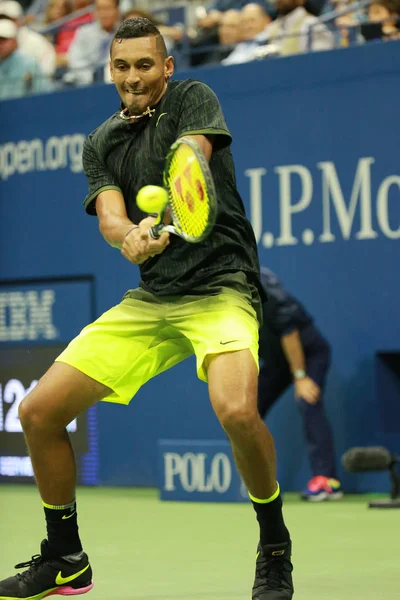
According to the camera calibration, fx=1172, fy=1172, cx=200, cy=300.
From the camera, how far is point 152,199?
3893mm

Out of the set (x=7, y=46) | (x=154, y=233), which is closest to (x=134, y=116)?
(x=154, y=233)

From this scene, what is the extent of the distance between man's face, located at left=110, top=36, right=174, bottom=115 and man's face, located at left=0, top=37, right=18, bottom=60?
6.23 m

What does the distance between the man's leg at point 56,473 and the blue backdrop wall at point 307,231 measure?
3.93m

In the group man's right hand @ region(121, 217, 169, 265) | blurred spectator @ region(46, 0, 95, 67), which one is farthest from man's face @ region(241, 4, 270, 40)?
man's right hand @ region(121, 217, 169, 265)

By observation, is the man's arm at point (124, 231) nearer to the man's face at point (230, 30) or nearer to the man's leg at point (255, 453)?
the man's leg at point (255, 453)

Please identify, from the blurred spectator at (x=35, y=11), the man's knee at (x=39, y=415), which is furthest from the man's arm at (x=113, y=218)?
the blurred spectator at (x=35, y=11)

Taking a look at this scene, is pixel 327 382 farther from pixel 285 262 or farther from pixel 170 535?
pixel 170 535

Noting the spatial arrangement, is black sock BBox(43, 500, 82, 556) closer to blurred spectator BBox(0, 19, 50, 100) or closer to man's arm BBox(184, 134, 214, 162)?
man's arm BBox(184, 134, 214, 162)

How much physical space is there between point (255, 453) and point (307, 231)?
4418mm

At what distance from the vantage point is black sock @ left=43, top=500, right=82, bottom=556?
423 centimetres

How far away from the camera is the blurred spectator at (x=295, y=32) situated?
8461mm

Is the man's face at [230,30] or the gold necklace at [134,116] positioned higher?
the man's face at [230,30]

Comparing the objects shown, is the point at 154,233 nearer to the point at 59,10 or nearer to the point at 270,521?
the point at 270,521

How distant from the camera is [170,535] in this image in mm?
6277
